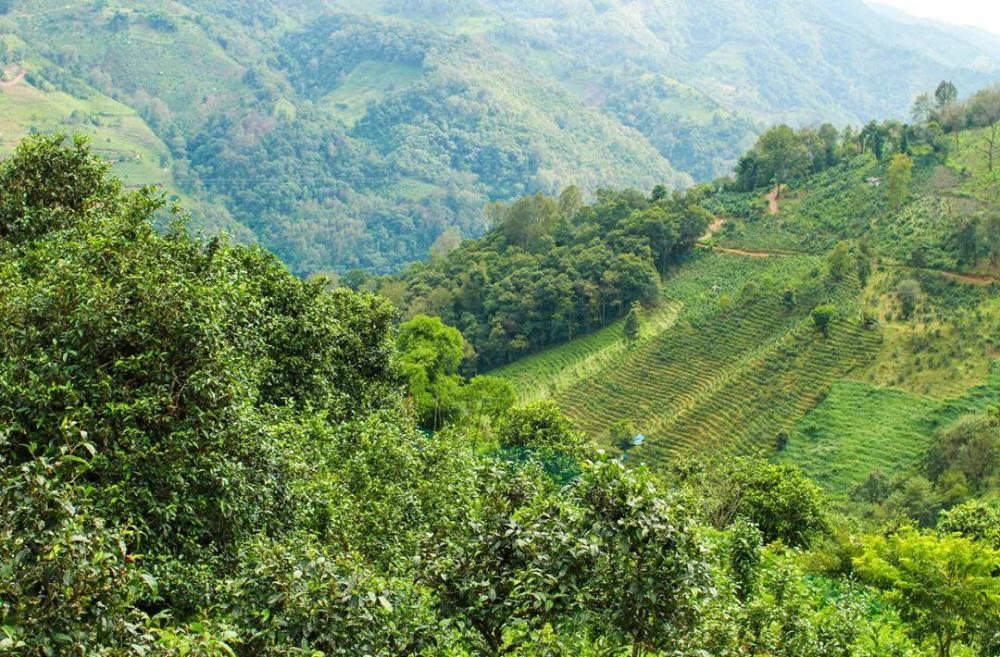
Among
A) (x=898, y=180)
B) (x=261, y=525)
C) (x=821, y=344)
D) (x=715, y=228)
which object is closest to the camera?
(x=261, y=525)

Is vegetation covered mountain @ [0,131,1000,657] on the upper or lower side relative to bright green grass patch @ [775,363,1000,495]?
upper

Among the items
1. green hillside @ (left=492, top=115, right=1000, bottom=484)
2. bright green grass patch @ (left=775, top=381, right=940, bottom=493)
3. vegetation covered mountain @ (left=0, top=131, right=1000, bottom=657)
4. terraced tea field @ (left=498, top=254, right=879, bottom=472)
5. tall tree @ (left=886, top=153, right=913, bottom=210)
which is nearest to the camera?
vegetation covered mountain @ (left=0, top=131, right=1000, bottom=657)

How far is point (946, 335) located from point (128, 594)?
4586cm

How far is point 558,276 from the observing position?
62.3 m

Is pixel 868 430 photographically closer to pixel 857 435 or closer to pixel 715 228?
pixel 857 435

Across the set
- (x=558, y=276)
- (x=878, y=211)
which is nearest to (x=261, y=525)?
(x=558, y=276)

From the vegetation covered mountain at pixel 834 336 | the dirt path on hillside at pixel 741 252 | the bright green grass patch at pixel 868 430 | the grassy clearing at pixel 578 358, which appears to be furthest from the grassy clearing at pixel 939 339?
the grassy clearing at pixel 578 358

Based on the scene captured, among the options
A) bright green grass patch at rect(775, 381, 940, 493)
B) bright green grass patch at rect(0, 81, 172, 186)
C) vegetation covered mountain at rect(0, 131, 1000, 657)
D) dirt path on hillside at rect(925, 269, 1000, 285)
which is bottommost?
bright green grass patch at rect(0, 81, 172, 186)

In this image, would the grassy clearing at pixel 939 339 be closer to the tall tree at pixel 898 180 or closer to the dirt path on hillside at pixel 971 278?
the dirt path on hillside at pixel 971 278

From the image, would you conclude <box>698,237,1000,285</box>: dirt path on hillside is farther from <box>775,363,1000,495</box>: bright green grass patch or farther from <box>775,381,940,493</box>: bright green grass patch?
<box>775,381,940,493</box>: bright green grass patch

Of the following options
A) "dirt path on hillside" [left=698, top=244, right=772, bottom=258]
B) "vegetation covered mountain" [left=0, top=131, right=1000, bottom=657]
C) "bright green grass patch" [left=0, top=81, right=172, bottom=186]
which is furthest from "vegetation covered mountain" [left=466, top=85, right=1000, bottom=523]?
"bright green grass patch" [left=0, top=81, right=172, bottom=186]

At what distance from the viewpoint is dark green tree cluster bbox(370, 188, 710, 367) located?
60.3 metres

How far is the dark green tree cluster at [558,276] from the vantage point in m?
60.3

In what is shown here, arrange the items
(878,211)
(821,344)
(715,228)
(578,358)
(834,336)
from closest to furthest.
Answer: (821,344)
(834,336)
(578,358)
(878,211)
(715,228)
